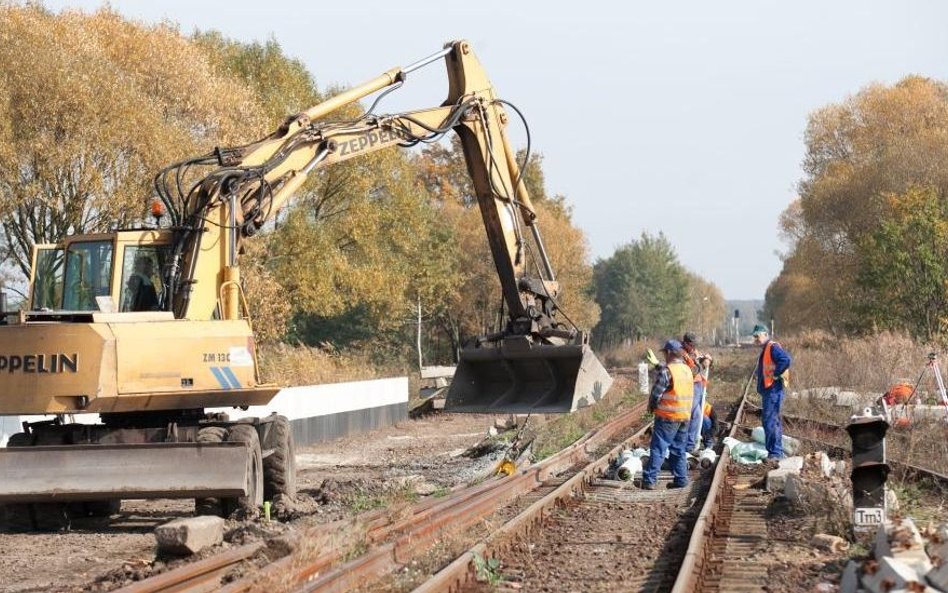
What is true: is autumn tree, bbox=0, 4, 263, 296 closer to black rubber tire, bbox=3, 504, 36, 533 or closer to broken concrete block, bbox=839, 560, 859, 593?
black rubber tire, bbox=3, 504, 36, 533

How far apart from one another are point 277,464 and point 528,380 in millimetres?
4678

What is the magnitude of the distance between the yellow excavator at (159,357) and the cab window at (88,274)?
14mm

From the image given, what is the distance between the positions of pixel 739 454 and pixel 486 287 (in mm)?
44258

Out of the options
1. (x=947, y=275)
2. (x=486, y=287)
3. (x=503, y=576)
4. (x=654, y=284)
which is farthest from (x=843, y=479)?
(x=654, y=284)

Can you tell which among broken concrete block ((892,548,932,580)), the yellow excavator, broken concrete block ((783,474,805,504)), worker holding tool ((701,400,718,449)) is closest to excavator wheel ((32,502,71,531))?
the yellow excavator

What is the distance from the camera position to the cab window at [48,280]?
42.6 ft

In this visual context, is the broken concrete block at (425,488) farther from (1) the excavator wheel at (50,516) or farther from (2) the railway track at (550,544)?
(1) the excavator wheel at (50,516)

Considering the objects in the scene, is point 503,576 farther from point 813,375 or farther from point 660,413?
point 813,375

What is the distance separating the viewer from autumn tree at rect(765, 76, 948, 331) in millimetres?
51844

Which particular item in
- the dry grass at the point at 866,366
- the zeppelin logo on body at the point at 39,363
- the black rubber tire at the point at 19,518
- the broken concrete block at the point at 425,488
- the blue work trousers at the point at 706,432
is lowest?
the black rubber tire at the point at 19,518

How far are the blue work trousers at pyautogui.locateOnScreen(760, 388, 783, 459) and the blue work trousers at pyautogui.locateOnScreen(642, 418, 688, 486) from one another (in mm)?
2171

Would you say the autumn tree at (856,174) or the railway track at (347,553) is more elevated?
the autumn tree at (856,174)

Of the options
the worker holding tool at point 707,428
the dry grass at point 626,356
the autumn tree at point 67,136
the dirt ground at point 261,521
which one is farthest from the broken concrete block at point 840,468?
the dry grass at point 626,356

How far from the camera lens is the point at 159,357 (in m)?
12.2
